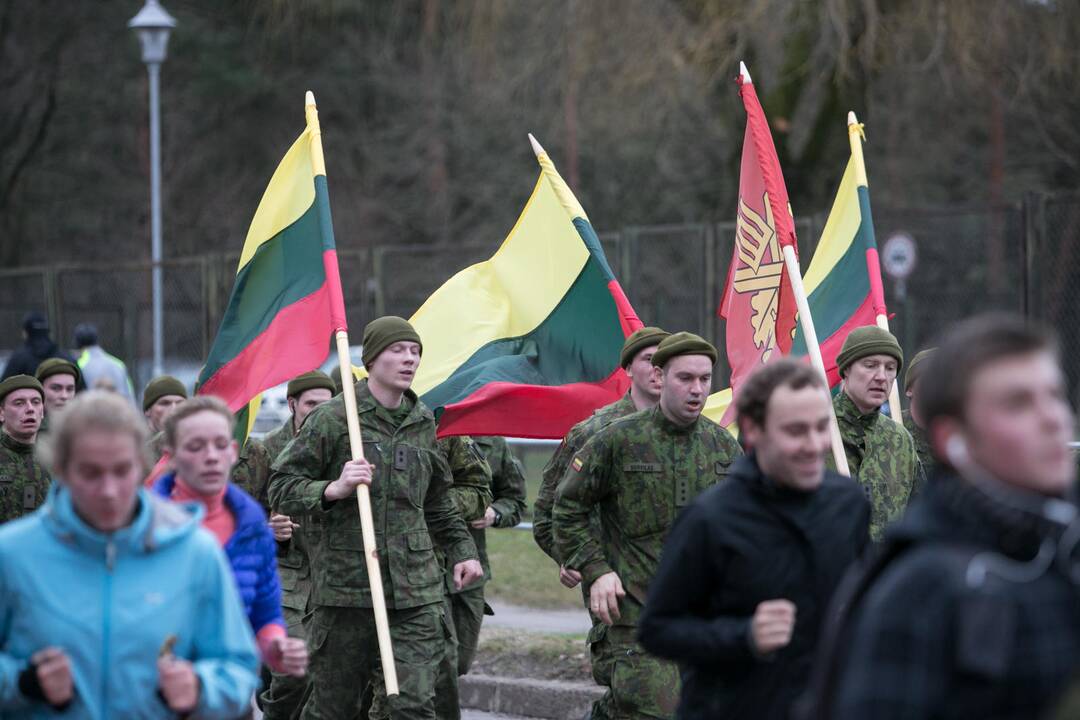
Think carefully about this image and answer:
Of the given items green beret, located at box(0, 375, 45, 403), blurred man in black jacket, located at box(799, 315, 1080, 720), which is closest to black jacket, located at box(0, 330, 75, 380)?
green beret, located at box(0, 375, 45, 403)

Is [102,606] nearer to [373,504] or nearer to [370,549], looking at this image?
[370,549]

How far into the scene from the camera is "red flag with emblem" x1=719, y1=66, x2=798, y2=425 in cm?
798

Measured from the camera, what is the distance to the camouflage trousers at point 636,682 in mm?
6625

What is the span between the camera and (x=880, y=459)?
7.30 metres

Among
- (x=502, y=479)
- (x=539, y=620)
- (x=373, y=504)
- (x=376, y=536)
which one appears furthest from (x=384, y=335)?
(x=539, y=620)

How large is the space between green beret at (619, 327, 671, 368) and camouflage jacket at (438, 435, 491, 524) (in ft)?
3.18

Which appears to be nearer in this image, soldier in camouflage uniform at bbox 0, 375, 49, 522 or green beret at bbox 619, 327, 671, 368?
green beret at bbox 619, 327, 671, 368

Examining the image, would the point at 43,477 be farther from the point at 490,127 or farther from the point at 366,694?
the point at 490,127

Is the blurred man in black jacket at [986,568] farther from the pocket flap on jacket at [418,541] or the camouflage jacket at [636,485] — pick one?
the pocket flap on jacket at [418,541]

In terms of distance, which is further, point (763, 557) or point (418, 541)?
point (418, 541)

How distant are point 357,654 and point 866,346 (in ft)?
8.68

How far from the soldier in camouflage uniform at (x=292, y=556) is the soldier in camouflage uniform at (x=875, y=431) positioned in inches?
98.0

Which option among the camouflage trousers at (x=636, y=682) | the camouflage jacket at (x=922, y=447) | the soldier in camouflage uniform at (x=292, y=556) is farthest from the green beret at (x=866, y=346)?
the soldier in camouflage uniform at (x=292, y=556)

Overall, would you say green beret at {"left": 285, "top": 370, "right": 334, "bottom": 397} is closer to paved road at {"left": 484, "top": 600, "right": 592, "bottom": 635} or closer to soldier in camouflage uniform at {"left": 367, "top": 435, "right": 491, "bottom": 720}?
soldier in camouflage uniform at {"left": 367, "top": 435, "right": 491, "bottom": 720}
